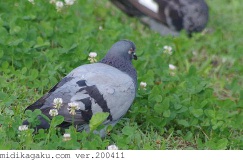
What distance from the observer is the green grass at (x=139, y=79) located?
161 inches

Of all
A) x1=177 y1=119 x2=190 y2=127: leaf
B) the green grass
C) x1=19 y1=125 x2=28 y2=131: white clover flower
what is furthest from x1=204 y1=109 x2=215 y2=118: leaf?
x1=19 y1=125 x2=28 y2=131: white clover flower

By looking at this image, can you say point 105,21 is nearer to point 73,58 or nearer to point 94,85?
point 73,58

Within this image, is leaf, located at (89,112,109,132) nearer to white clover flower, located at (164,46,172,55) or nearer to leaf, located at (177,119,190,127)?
leaf, located at (177,119,190,127)

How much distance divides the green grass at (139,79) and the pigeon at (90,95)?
0.31ft

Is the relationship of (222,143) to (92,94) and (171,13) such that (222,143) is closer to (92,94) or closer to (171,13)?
(92,94)

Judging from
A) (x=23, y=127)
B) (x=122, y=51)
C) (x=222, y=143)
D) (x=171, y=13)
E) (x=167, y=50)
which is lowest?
(x=222, y=143)

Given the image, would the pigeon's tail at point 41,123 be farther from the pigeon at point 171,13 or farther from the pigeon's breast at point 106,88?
the pigeon at point 171,13

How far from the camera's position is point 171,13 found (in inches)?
272

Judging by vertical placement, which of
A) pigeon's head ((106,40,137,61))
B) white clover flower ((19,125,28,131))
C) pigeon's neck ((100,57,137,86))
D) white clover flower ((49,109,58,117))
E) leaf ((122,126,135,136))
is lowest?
leaf ((122,126,135,136))

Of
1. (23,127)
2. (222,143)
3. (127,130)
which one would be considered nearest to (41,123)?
(23,127)

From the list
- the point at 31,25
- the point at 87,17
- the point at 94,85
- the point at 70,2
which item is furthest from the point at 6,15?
the point at 94,85

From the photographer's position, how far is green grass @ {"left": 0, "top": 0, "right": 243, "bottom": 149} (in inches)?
161

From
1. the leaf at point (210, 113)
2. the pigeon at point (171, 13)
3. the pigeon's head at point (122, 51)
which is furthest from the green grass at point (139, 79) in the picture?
the pigeon's head at point (122, 51)

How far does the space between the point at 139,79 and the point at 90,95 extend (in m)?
1.15
